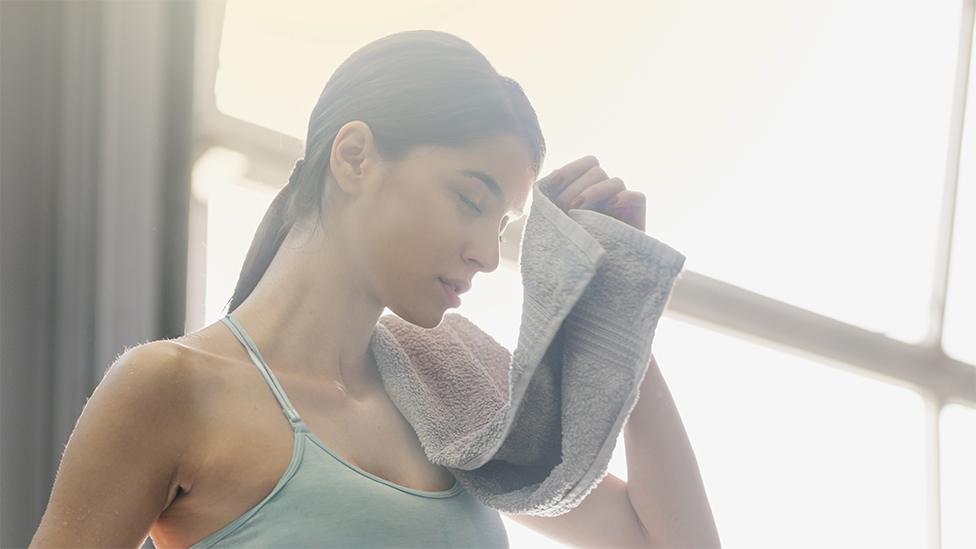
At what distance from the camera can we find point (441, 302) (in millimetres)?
744

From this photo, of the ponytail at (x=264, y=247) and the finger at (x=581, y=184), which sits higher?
the finger at (x=581, y=184)

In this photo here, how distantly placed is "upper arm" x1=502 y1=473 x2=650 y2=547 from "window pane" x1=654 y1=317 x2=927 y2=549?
45 cm

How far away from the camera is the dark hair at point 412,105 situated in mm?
744

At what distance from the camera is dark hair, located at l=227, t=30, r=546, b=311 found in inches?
29.3

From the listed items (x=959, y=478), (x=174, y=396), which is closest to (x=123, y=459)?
(x=174, y=396)

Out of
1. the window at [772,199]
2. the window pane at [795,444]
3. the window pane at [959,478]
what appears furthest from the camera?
the window pane at [959,478]

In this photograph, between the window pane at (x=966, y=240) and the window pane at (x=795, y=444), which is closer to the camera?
the window pane at (x=795, y=444)

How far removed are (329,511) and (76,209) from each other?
378 mm

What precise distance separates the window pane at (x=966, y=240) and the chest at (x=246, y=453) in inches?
47.8

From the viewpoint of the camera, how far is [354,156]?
2.48 feet

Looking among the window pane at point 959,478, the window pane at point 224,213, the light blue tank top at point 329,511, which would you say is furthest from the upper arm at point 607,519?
the window pane at point 959,478

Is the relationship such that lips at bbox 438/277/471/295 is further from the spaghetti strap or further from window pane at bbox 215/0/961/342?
window pane at bbox 215/0/961/342

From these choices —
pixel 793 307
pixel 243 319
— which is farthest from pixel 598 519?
pixel 793 307

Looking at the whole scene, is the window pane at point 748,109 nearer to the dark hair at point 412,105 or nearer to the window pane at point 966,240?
the window pane at point 966,240
